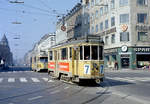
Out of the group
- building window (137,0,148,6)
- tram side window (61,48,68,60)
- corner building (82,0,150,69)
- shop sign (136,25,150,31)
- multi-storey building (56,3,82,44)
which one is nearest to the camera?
tram side window (61,48,68,60)

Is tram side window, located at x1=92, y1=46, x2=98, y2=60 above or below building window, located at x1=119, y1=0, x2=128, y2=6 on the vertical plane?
→ below

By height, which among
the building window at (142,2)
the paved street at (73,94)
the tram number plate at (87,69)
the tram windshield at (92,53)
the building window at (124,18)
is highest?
the building window at (142,2)

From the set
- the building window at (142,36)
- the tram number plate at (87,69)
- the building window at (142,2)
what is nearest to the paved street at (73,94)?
the tram number plate at (87,69)

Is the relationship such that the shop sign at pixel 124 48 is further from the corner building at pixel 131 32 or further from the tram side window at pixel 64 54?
the tram side window at pixel 64 54

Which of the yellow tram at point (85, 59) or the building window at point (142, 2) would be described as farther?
the building window at point (142, 2)

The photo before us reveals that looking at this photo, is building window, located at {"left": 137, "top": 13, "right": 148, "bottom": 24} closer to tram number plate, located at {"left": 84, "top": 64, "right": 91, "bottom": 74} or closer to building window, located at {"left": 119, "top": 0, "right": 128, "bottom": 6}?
building window, located at {"left": 119, "top": 0, "right": 128, "bottom": 6}

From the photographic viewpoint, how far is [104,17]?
51844mm

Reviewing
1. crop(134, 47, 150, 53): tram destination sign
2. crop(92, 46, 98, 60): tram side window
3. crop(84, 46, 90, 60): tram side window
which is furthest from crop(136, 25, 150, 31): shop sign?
crop(84, 46, 90, 60): tram side window

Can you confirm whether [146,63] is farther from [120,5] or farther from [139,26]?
[120,5]

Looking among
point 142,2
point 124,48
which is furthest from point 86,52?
point 142,2

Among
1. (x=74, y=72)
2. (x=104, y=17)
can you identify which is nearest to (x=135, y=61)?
(x=104, y=17)

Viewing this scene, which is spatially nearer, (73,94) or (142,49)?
(73,94)

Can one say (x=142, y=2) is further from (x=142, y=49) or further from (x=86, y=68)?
(x=86, y=68)

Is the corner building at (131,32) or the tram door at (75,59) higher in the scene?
the corner building at (131,32)
